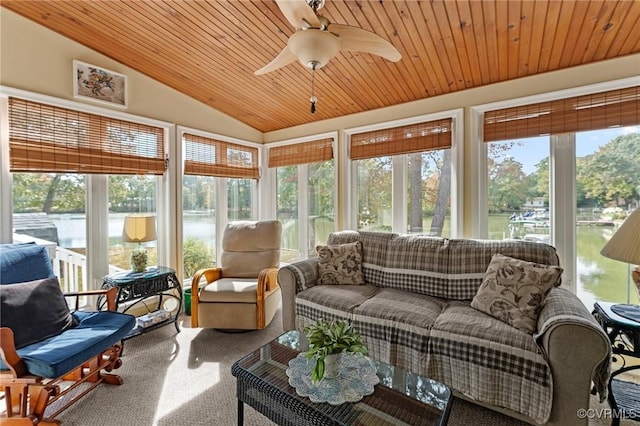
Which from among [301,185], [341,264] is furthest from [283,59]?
[301,185]

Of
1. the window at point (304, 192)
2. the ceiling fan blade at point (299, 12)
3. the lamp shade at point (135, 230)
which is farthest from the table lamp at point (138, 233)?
the ceiling fan blade at point (299, 12)

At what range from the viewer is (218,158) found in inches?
162

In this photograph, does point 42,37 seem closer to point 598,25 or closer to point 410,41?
point 410,41

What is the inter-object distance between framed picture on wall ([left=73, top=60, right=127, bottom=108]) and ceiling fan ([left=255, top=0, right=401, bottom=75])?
237 centimetres

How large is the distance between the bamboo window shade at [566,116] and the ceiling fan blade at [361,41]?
1638 millimetres

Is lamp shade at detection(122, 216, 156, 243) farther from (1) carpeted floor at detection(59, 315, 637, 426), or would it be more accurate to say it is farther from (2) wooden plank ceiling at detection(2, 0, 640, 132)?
(2) wooden plank ceiling at detection(2, 0, 640, 132)

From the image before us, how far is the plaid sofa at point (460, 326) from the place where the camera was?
1.55 m

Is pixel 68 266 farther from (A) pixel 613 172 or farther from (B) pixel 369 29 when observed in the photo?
(A) pixel 613 172

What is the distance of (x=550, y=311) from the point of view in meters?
1.75

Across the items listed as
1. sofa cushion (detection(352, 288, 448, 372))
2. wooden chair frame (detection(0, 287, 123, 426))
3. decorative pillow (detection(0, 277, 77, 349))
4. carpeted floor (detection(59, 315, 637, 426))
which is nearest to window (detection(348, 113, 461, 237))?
sofa cushion (detection(352, 288, 448, 372))

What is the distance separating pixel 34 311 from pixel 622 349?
12.1 feet

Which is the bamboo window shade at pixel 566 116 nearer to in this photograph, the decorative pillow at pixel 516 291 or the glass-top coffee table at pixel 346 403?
the decorative pillow at pixel 516 291

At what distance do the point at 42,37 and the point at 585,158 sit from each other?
191 inches

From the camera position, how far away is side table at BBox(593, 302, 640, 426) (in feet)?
5.57
